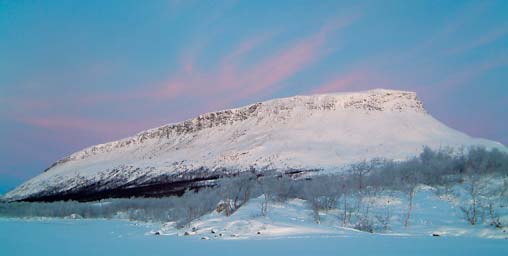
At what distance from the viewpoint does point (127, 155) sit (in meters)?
190

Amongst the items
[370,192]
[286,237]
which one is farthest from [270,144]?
[286,237]

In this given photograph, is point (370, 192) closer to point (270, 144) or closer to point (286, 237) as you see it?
point (286, 237)

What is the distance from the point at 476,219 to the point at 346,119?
130645 millimetres

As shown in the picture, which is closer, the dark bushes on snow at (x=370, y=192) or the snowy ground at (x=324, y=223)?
the snowy ground at (x=324, y=223)

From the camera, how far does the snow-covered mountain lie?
121m

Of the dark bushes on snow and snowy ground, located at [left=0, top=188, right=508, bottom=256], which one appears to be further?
the dark bushes on snow

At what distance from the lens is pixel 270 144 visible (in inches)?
5546

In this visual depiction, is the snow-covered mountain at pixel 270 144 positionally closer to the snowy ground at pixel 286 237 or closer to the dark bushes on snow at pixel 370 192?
the dark bushes on snow at pixel 370 192

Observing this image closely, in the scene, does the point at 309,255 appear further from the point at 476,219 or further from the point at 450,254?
the point at 476,219

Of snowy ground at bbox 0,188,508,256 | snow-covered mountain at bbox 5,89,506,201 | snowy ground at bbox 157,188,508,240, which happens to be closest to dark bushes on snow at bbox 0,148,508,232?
snowy ground at bbox 157,188,508,240

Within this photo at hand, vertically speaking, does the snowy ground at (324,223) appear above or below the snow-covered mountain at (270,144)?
below

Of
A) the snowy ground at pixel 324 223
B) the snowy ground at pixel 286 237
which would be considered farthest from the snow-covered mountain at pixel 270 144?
the snowy ground at pixel 286 237

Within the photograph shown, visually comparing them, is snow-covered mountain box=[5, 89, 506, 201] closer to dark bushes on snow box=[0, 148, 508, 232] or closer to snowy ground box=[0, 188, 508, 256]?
dark bushes on snow box=[0, 148, 508, 232]

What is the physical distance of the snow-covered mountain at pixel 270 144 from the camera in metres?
121
